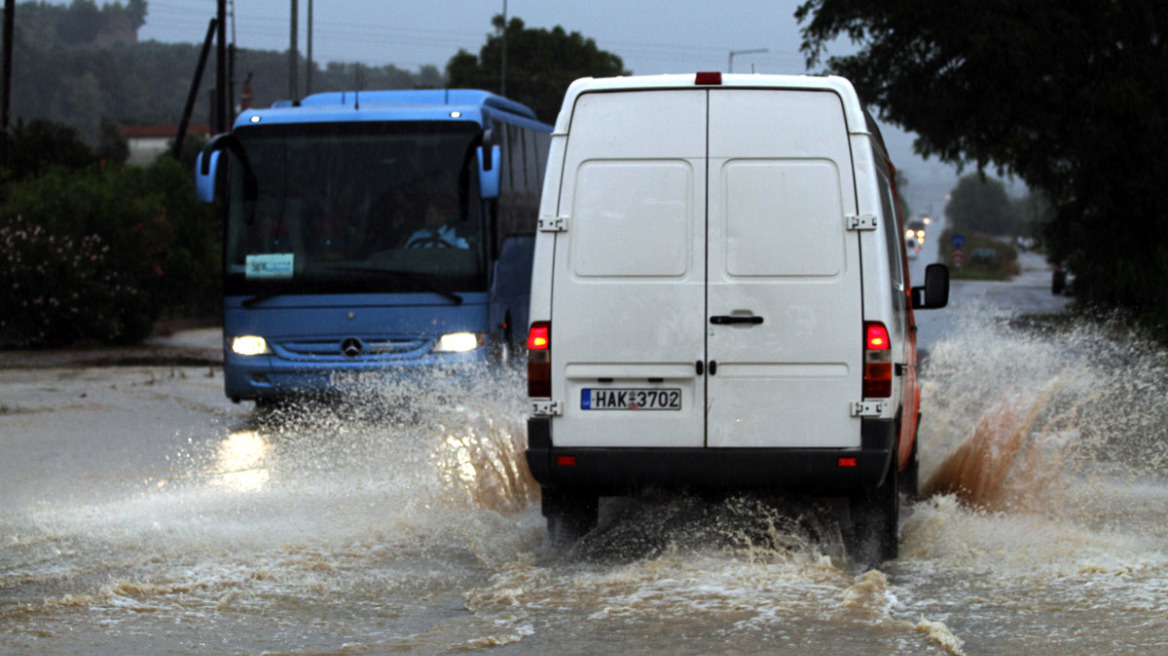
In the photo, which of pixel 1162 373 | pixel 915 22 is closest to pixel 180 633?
pixel 1162 373

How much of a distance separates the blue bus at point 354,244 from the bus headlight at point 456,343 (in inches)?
0.4

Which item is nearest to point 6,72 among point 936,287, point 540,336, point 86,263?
point 86,263

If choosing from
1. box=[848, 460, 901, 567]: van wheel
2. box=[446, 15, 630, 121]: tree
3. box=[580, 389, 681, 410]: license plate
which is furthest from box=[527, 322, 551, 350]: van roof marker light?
box=[446, 15, 630, 121]: tree

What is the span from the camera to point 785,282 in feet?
21.4

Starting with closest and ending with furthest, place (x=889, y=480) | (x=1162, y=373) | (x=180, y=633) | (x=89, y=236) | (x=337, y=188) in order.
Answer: (x=180, y=633) → (x=889, y=480) → (x=337, y=188) → (x=1162, y=373) → (x=89, y=236)

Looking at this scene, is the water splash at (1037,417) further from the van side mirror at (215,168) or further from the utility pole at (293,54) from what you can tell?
the utility pole at (293,54)

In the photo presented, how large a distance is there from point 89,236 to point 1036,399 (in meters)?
18.0

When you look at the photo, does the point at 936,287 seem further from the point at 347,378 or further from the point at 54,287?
the point at 54,287

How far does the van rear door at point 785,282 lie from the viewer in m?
6.50

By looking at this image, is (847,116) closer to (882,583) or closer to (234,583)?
(882,583)

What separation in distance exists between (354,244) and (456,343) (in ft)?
4.28

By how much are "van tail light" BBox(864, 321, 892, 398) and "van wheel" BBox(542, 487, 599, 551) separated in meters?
1.46

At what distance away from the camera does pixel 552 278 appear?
6617mm

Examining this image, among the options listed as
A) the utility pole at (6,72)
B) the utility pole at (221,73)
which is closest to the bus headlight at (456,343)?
the utility pole at (6,72)
